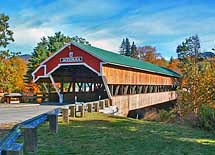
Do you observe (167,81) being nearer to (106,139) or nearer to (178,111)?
(178,111)

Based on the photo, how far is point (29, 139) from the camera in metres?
5.08

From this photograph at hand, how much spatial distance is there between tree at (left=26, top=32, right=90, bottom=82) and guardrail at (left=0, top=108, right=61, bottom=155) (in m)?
33.5

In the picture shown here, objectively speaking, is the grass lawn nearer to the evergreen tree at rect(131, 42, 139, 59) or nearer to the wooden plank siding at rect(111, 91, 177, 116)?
the wooden plank siding at rect(111, 91, 177, 116)

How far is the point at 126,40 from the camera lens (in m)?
89.8

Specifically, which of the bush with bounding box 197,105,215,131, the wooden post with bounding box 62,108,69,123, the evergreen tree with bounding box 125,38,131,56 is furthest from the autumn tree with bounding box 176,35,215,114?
the evergreen tree with bounding box 125,38,131,56

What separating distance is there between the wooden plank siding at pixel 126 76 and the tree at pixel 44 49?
17.6 meters

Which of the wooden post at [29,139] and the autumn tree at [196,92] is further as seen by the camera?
the autumn tree at [196,92]

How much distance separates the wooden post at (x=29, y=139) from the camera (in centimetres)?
493

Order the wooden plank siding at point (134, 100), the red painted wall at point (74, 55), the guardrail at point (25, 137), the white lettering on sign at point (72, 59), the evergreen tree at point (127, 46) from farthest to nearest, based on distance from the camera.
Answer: the evergreen tree at point (127, 46) → the wooden plank siding at point (134, 100) → the white lettering on sign at point (72, 59) → the red painted wall at point (74, 55) → the guardrail at point (25, 137)

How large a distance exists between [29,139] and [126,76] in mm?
18422

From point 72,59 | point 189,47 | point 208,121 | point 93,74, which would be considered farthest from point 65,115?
point 189,47

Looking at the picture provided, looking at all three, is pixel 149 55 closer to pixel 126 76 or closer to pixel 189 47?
pixel 189 47

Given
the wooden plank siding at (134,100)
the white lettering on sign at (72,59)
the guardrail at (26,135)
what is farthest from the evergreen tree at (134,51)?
the guardrail at (26,135)

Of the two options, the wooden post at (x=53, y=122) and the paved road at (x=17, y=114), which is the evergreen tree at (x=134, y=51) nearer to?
the paved road at (x=17, y=114)
